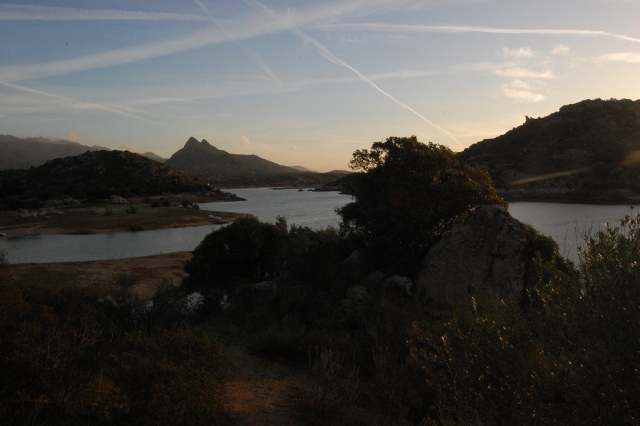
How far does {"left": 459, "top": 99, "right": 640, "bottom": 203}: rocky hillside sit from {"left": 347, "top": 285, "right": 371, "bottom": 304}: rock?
3397 cm

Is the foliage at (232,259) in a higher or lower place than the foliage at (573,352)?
lower

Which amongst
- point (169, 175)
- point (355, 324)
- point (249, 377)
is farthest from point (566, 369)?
point (169, 175)

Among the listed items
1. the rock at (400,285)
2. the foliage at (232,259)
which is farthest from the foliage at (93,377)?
the foliage at (232,259)

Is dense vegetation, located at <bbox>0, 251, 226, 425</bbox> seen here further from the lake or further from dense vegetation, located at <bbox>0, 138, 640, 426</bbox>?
the lake

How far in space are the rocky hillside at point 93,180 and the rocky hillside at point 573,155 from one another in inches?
2234

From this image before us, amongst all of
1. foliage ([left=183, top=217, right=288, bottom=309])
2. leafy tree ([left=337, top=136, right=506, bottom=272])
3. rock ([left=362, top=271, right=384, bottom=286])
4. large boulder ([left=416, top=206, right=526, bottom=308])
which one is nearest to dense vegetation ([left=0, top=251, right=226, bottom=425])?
rock ([left=362, top=271, right=384, bottom=286])

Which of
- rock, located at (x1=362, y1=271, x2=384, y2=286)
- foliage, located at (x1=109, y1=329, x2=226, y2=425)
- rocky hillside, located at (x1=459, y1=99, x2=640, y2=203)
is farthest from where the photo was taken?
rocky hillside, located at (x1=459, y1=99, x2=640, y2=203)

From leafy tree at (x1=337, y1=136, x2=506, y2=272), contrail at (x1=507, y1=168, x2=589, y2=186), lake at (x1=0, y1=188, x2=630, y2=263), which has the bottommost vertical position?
lake at (x1=0, y1=188, x2=630, y2=263)

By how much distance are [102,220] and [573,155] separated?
56162 millimetres

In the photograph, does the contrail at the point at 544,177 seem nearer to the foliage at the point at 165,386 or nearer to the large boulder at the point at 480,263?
the large boulder at the point at 480,263

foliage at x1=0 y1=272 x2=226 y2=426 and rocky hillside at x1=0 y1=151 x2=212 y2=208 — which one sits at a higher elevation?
rocky hillside at x1=0 y1=151 x2=212 y2=208

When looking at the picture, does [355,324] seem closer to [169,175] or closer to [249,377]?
[249,377]

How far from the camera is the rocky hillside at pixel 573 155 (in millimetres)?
41031

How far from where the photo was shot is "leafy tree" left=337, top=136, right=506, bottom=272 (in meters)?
15.8
